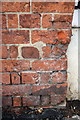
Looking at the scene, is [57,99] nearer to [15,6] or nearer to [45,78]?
[45,78]

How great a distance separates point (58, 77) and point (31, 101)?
29 cm

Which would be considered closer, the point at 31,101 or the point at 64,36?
the point at 64,36

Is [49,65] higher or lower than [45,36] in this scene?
lower

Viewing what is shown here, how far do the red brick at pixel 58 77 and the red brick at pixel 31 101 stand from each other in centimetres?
19

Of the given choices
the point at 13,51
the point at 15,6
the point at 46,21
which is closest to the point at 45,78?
the point at 13,51

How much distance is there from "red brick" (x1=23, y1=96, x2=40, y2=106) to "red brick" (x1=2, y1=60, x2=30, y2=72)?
24cm

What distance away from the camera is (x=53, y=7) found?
1243 mm

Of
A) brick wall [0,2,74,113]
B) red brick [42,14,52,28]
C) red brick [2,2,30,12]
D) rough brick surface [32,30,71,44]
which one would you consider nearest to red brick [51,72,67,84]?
brick wall [0,2,74,113]

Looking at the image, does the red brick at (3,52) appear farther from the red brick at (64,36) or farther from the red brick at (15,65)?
the red brick at (64,36)

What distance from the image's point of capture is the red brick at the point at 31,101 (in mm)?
1458

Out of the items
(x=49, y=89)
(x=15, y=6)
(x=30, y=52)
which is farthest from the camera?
(x=49, y=89)

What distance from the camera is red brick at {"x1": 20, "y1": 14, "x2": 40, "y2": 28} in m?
1.26

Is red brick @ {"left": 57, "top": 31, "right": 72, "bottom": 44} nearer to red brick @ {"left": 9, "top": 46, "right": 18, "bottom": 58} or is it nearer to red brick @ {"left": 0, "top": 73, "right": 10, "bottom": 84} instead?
red brick @ {"left": 9, "top": 46, "right": 18, "bottom": 58}

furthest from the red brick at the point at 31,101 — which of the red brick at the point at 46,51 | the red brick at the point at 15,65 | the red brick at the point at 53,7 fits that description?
the red brick at the point at 53,7
